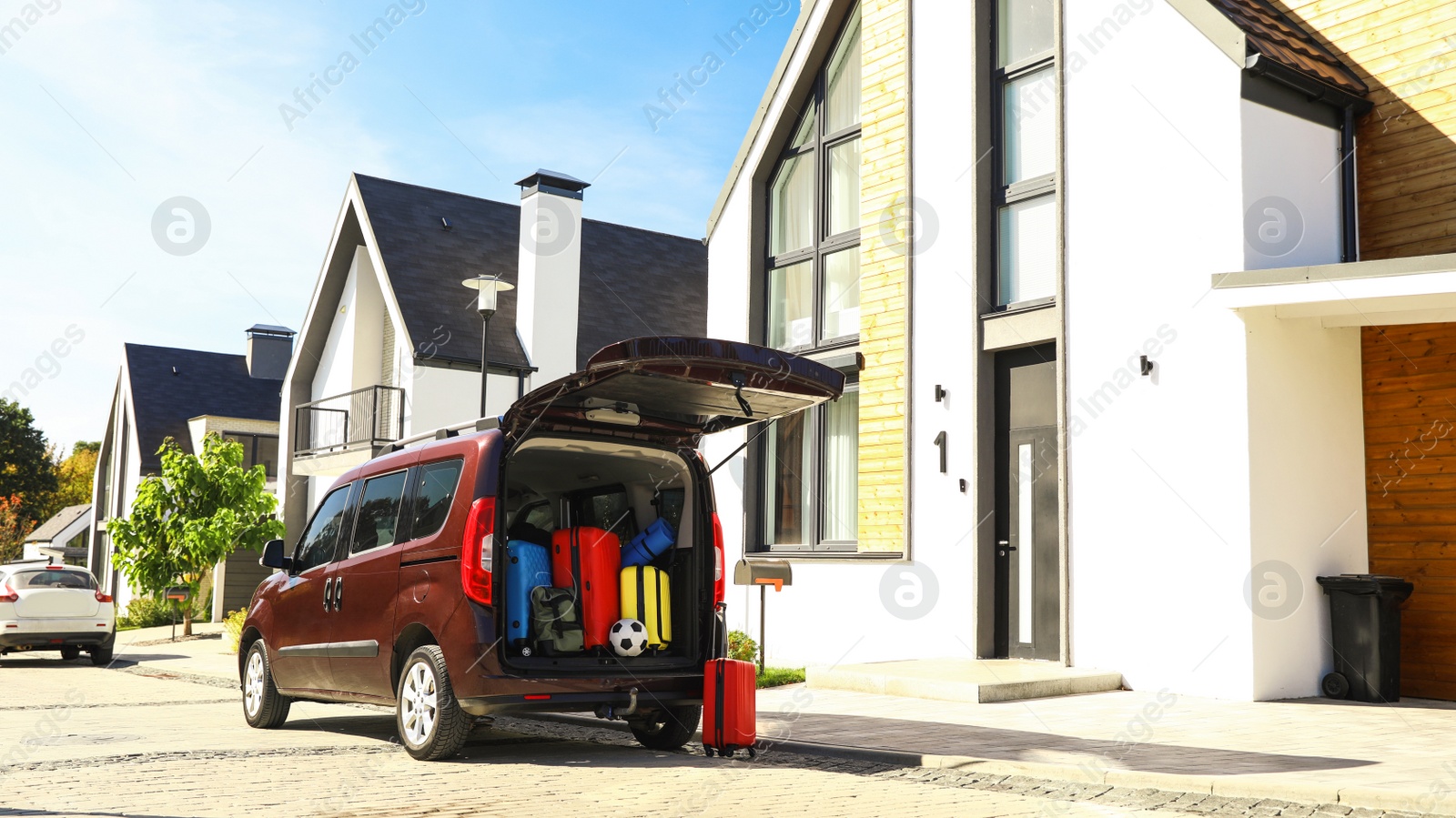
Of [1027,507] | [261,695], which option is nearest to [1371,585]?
[1027,507]

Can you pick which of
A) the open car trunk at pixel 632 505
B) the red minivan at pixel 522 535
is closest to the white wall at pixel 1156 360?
the red minivan at pixel 522 535

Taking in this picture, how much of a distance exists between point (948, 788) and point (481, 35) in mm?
6508

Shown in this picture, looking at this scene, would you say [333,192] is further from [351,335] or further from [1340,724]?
[1340,724]

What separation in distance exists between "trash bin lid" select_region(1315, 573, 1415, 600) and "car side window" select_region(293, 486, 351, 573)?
8.12 metres

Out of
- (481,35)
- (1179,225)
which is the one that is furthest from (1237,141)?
(481,35)

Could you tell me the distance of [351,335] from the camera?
2705cm

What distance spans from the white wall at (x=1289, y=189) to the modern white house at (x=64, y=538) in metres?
48.4

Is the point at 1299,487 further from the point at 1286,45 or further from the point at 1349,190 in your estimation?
the point at 1286,45

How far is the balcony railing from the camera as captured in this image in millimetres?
24406

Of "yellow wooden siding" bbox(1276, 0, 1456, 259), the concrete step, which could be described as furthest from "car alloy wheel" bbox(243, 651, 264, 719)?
"yellow wooden siding" bbox(1276, 0, 1456, 259)

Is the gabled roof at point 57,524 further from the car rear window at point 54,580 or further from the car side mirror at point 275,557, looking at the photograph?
the car side mirror at point 275,557

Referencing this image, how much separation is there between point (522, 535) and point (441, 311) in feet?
58.3

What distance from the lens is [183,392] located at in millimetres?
39469

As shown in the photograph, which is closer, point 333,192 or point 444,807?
point 444,807
